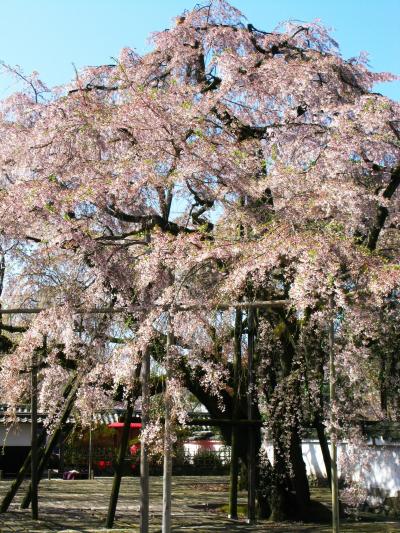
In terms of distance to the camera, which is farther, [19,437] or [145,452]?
[19,437]

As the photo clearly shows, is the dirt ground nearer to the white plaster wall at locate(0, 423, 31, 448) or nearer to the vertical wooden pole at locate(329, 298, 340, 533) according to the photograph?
the vertical wooden pole at locate(329, 298, 340, 533)

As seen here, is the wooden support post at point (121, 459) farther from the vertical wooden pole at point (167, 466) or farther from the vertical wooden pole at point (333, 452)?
the vertical wooden pole at point (333, 452)

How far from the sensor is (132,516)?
14.4 metres

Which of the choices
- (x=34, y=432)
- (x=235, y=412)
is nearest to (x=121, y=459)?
(x=34, y=432)

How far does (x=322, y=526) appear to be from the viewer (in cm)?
1288

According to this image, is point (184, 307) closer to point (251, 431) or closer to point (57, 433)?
→ point (251, 431)

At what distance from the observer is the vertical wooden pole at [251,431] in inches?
533

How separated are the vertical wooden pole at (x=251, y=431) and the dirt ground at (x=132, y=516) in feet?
1.18

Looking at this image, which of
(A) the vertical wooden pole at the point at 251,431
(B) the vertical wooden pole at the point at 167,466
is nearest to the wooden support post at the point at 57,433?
(B) the vertical wooden pole at the point at 167,466

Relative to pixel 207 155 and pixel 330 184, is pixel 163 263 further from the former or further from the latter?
pixel 330 184

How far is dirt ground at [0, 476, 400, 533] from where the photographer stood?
12477 millimetres

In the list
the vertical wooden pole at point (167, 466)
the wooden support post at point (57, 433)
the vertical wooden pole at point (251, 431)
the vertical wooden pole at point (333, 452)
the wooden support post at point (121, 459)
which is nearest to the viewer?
the vertical wooden pole at point (333, 452)

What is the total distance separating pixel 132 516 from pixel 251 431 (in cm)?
323

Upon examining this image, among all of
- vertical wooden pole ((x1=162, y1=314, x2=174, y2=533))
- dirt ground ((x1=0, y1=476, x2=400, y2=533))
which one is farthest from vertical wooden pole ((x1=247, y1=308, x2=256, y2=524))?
vertical wooden pole ((x1=162, y1=314, x2=174, y2=533))
